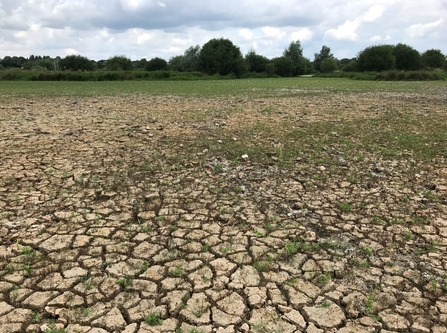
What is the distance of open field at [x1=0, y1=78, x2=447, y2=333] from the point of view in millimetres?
2850

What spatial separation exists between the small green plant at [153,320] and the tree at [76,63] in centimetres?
5627

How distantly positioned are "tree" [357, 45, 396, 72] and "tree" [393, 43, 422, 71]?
8.05ft

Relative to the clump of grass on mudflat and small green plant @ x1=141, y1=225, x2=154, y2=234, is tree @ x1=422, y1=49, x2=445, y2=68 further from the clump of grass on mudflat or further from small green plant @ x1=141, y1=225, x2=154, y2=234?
small green plant @ x1=141, y1=225, x2=154, y2=234

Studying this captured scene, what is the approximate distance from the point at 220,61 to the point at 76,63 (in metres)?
20.8

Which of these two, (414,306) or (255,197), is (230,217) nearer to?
(255,197)

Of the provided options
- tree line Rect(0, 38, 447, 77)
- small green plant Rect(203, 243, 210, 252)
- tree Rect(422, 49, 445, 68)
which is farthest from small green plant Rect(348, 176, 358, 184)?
tree Rect(422, 49, 445, 68)

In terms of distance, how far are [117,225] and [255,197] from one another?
1.82 m

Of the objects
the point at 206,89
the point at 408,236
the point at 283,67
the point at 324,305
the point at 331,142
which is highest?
the point at 283,67

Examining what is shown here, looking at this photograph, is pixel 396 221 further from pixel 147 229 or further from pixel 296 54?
pixel 296 54

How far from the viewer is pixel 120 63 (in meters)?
58.4

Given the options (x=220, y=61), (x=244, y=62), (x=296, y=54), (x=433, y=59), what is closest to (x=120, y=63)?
(x=220, y=61)

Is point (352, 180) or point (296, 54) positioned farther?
point (296, 54)

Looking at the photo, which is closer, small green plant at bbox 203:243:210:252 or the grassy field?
small green plant at bbox 203:243:210:252

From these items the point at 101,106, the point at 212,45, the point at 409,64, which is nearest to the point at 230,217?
the point at 101,106
